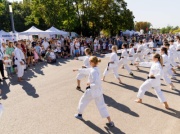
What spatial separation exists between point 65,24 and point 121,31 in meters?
9.57

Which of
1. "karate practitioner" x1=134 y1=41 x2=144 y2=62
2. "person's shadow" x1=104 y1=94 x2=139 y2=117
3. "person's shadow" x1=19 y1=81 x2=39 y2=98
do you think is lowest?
"person's shadow" x1=19 y1=81 x2=39 y2=98

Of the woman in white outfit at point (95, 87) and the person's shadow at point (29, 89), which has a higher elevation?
the woman in white outfit at point (95, 87)

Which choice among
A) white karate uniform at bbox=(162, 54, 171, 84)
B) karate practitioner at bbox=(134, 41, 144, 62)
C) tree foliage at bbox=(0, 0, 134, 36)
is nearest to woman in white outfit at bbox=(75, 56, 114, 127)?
white karate uniform at bbox=(162, 54, 171, 84)

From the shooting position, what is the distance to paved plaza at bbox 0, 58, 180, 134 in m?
5.39

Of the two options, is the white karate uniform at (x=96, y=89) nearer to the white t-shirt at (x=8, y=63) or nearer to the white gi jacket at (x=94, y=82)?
the white gi jacket at (x=94, y=82)

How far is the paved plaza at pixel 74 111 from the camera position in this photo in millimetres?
5395

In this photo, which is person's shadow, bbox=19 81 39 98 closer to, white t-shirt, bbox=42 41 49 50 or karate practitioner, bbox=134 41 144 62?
karate practitioner, bbox=134 41 144 62

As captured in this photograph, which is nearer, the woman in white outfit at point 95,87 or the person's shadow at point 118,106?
the woman in white outfit at point 95,87

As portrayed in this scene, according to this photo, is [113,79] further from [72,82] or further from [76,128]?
[76,128]

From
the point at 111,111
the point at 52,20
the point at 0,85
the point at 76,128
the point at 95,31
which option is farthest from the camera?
the point at 95,31

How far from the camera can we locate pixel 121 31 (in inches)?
1551

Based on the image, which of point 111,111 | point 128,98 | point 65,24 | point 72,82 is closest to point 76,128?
point 111,111

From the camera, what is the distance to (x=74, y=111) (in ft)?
21.4

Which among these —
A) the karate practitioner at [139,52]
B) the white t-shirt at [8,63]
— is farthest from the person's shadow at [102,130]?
the karate practitioner at [139,52]
